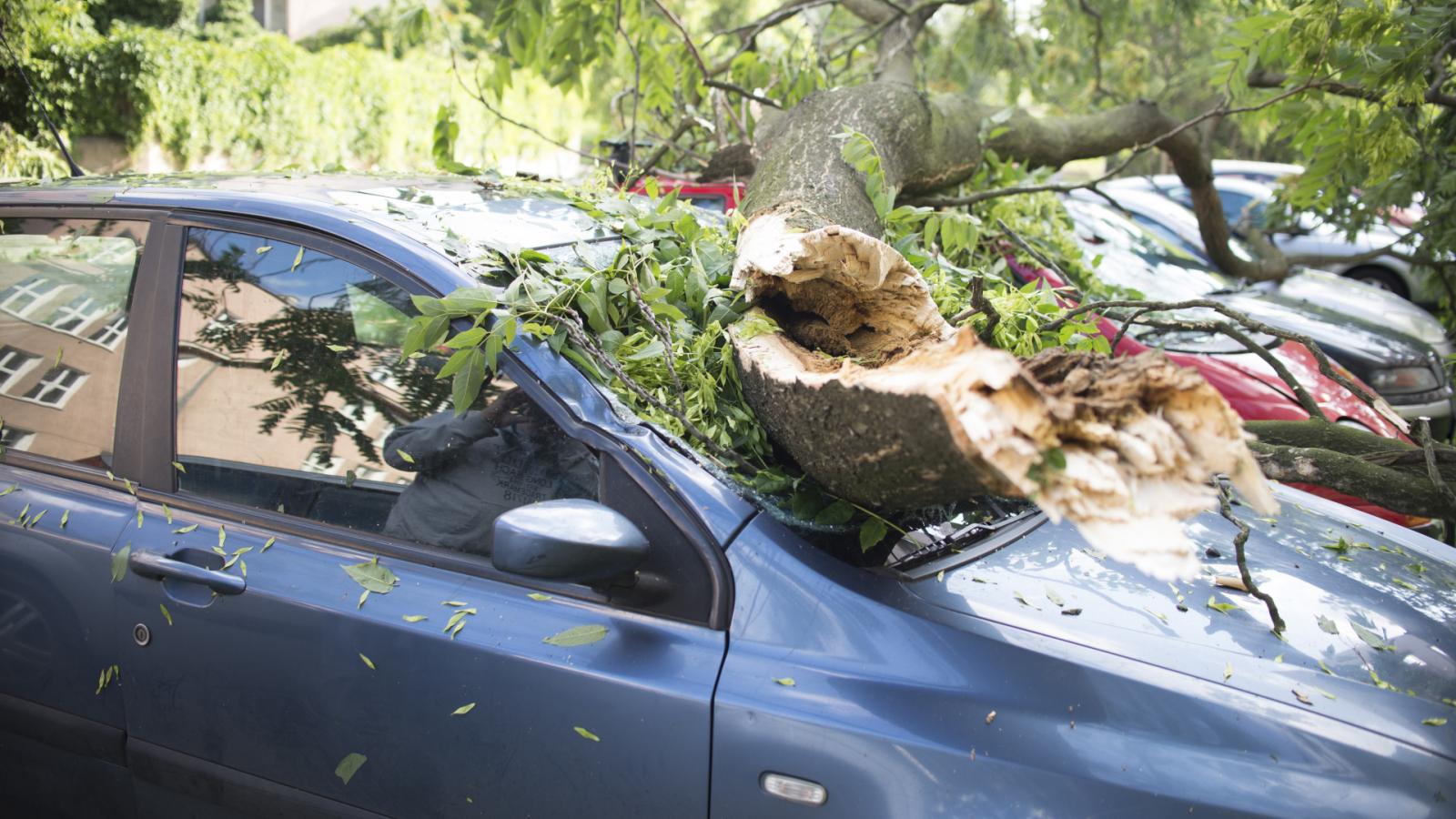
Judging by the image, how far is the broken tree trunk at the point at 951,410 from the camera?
52.8 inches

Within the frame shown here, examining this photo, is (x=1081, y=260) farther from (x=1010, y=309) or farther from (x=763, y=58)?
(x=1010, y=309)

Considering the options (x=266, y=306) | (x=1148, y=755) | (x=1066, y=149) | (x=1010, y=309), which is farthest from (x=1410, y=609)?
(x=1066, y=149)

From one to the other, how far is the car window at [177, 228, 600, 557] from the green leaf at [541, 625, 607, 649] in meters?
0.25

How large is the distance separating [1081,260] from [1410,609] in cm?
352

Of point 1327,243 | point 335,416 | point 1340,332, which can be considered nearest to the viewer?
point 335,416

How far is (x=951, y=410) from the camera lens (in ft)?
4.59

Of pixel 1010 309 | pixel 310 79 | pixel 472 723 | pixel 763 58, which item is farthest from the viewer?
pixel 310 79

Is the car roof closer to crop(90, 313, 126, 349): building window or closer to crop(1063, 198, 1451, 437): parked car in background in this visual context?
crop(90, 313, 126, 349): building window

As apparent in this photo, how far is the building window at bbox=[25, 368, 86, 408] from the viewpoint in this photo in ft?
7.66

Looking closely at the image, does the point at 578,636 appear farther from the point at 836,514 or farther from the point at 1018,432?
the point at 1018,432

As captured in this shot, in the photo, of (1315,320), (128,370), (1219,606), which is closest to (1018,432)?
(1219,606)

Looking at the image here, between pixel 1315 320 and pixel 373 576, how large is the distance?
19.1 ft

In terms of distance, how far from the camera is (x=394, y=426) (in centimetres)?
207

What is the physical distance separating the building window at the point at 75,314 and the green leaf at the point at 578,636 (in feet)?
4.82
